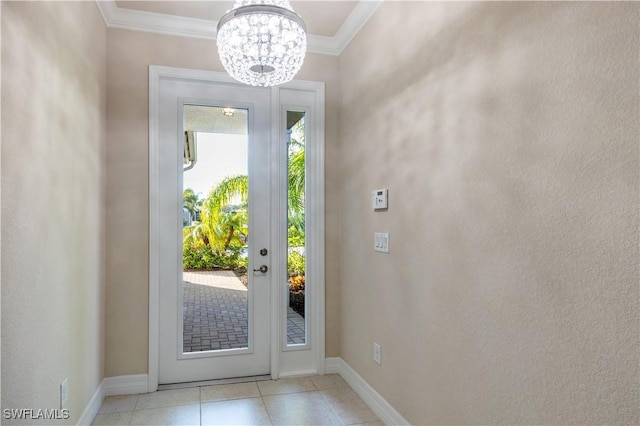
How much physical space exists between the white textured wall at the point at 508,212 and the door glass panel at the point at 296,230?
2.54ft

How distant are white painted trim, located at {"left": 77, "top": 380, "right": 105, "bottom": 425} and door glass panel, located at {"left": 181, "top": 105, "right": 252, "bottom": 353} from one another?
1.80 ft

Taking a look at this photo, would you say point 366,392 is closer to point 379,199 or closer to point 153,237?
point 379,199

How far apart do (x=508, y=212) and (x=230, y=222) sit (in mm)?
2035

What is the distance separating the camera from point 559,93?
120cm

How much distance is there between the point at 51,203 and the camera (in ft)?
5.56

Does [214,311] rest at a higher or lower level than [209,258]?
lower

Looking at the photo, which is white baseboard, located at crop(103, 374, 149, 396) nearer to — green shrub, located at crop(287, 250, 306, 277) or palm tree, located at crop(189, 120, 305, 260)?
palm tree, located at crop(189, 120, 305, 260)

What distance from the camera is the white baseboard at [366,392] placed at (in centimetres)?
221

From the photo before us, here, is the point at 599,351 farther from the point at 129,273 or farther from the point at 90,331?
the point at 129,273

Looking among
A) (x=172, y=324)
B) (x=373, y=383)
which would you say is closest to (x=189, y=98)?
(x=172, y=324)

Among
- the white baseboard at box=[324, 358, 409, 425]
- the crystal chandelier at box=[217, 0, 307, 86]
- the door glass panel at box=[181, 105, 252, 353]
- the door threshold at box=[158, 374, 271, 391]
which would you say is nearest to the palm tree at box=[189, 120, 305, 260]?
the door glass panel at box=[181, 105, 252, 353]

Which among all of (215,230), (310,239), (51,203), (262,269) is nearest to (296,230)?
(310,239)

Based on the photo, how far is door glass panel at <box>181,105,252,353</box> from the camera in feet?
9.30

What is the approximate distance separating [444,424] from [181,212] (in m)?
2.11
